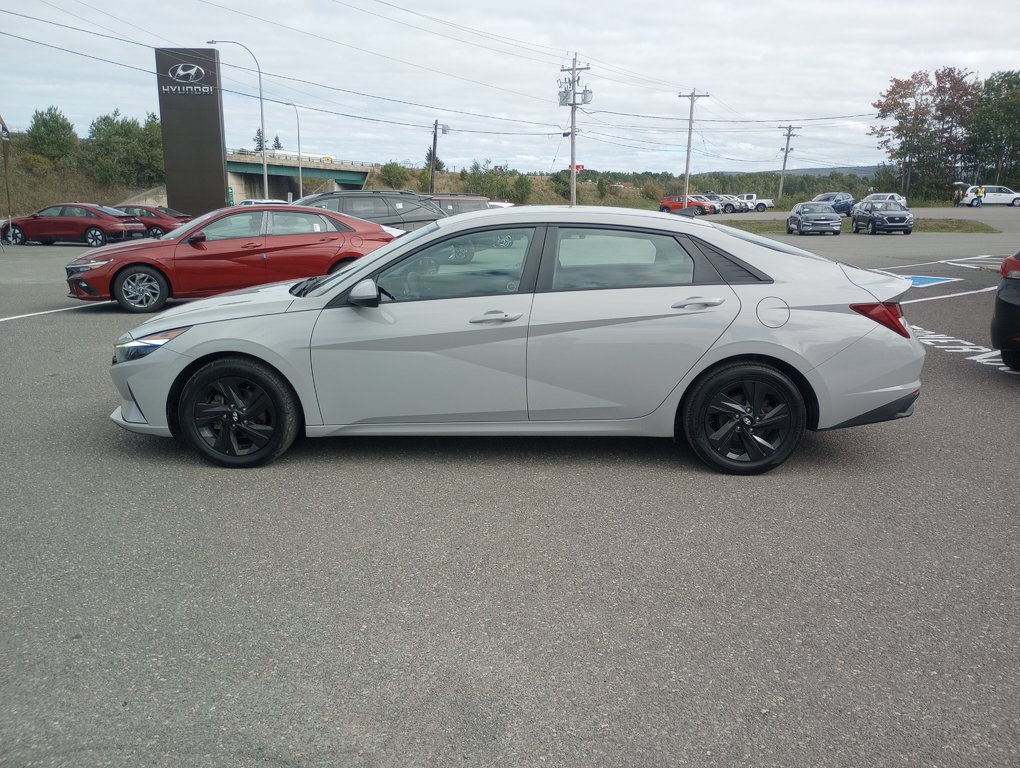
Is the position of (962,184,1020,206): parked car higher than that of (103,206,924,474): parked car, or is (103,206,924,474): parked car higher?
(962,184,1020,206): parked car

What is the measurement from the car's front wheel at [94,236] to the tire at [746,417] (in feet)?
98.7

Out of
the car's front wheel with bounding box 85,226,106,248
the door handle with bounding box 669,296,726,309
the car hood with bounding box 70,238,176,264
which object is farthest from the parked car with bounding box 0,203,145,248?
the door handle with bounding box 669,296,726,309

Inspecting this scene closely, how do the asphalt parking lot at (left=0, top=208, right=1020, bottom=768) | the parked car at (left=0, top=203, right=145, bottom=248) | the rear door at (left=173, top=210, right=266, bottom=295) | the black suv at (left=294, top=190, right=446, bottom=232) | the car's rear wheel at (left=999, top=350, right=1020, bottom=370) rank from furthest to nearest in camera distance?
the parked car at (left=0, top=203, right=145, bottom=248), the black suv at (left=294, top=190, right=446, bottom=232), the rear door at (left=173, top=210, right=266, bottom=295), the car's rear wheel at (left=999, top=350, right=1020, bottom=370), the asphalt parking lot at (left=0, top=208, right=1020, bottom=768)

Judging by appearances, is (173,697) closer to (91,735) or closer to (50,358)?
(91,735)

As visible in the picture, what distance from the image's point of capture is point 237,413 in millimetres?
5062

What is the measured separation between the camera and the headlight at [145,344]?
509 centimetres

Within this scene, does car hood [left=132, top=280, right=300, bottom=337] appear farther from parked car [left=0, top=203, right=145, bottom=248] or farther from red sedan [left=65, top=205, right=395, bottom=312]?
parked car [left=0, top=203, right=145, bottom=248]

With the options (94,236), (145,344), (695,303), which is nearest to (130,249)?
(145,344)

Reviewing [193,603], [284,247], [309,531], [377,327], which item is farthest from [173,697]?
[284,247]

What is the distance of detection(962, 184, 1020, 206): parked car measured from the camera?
194 feet

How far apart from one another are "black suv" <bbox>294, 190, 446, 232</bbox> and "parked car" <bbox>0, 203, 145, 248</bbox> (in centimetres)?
1550

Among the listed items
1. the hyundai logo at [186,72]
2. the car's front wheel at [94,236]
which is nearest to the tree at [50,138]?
the hyundai logo at [186,72]

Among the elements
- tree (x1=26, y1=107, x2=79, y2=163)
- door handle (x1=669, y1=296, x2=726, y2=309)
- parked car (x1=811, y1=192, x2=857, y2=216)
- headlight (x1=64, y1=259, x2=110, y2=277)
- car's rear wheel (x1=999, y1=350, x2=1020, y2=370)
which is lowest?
car's rear wheel (x1=999, y1=350, x2=1020, y2=370)

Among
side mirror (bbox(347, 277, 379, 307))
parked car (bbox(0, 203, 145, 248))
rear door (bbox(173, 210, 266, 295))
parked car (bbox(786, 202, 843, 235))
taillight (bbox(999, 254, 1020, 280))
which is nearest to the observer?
side mirror (bbox(347, 277, 379, 307))
